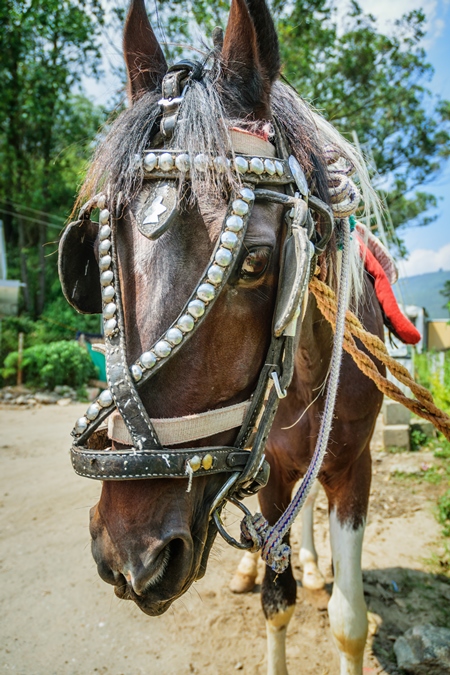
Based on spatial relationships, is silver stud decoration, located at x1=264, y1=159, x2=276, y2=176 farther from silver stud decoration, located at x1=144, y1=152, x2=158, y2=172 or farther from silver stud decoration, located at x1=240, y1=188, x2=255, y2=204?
silver stud decoration, located at x1=144, y1=152, x2=158, y2=172

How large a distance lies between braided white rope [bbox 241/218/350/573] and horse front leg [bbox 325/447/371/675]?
2.54 feet

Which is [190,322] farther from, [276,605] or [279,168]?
[276,605]

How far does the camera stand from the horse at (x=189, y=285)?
3.98 feet

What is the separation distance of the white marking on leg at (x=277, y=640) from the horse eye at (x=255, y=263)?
78.7 inches

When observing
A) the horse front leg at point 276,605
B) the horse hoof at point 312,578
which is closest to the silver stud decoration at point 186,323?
the horse front leg at point 276,605

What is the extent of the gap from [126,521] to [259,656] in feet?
7.31

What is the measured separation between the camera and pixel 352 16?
42.9 feet

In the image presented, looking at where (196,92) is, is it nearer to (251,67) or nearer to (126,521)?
(251,67)

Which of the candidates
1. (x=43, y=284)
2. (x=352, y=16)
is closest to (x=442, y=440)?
(x=352, y=16)

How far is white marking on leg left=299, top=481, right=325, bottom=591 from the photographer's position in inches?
133

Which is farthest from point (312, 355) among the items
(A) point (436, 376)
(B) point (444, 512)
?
(A) point (436, 376)

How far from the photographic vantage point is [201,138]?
54.4 inches

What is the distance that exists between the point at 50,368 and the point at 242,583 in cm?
990


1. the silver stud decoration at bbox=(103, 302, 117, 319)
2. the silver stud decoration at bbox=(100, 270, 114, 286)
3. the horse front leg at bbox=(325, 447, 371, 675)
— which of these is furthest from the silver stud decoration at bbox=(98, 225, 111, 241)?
the horse front leg at bbox=(325, 447, 371, 675)
